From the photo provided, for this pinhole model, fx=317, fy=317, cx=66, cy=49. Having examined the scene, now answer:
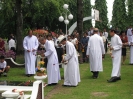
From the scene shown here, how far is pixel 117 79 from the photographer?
11.9 meters

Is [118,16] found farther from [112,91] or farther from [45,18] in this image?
[112,91]

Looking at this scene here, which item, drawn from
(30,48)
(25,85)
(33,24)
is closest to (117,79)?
(30,48)

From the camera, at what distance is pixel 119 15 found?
57.8m

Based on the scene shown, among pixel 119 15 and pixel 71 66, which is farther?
pixel 119 15

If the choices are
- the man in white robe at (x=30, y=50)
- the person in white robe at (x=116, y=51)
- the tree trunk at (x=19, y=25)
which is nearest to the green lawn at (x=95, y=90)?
the person in white robe at (x=116, y=51)

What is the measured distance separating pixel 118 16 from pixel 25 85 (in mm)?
51794

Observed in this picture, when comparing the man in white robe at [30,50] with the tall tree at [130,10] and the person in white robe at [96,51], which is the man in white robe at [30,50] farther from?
the tall tree at [130,10]

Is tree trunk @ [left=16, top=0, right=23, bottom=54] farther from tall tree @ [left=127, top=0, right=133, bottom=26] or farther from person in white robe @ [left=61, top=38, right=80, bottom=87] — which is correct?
tall tree @ [left=127, top=0, right=133, bottom=26]

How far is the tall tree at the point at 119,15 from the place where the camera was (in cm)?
5553

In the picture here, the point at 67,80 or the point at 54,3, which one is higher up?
the point at 54,3

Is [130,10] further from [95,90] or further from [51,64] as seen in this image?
[95,90]

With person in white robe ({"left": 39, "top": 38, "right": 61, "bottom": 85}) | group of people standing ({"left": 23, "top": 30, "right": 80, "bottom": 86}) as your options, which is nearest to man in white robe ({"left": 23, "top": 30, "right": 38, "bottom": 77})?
group of people standing ({"left": 23, "top": 30, "right": 80, "bottom": 86})

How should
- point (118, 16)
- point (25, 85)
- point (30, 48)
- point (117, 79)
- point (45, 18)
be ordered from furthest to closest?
point (118, 16)
point (45, 18)
point (30, 48)
point (117, 79)
point (25, 85)

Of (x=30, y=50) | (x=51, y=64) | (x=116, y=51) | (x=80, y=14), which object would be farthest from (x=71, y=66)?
(x=80, y=14)
